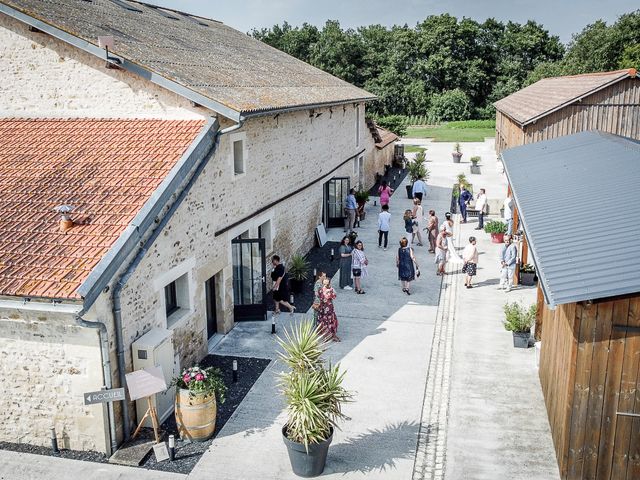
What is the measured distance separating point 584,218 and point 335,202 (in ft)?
46.8

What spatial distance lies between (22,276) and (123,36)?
731 cm

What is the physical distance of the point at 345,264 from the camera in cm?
1619

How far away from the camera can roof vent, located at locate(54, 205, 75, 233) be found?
9773mm

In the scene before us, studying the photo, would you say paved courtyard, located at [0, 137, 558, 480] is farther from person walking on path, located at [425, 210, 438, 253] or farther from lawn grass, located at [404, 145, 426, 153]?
lawn grass, located at [404, 145, 426, 153]

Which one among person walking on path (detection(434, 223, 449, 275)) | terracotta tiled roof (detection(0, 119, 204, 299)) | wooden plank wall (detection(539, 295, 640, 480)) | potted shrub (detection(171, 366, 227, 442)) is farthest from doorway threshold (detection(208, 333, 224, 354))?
wooden plank wall (detection(539, 295, 640, 480))

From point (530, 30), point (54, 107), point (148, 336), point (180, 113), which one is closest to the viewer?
point (148, 336)

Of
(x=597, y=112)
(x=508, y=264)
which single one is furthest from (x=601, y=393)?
(x=597, y=112)

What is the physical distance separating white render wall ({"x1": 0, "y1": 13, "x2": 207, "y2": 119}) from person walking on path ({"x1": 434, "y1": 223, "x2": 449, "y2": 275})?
26.5 ft

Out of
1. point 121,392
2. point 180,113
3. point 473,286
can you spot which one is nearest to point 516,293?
point 473,286

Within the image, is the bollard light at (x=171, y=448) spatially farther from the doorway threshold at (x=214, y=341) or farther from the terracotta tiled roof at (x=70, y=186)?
the doorway threshold at (x=214, y=341)

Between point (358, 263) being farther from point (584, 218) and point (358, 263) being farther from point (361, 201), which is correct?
point (361, 201)

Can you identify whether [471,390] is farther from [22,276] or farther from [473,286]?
[22,276]

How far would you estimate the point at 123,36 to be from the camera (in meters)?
14.0

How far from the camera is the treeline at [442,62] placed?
6606 centimetres
